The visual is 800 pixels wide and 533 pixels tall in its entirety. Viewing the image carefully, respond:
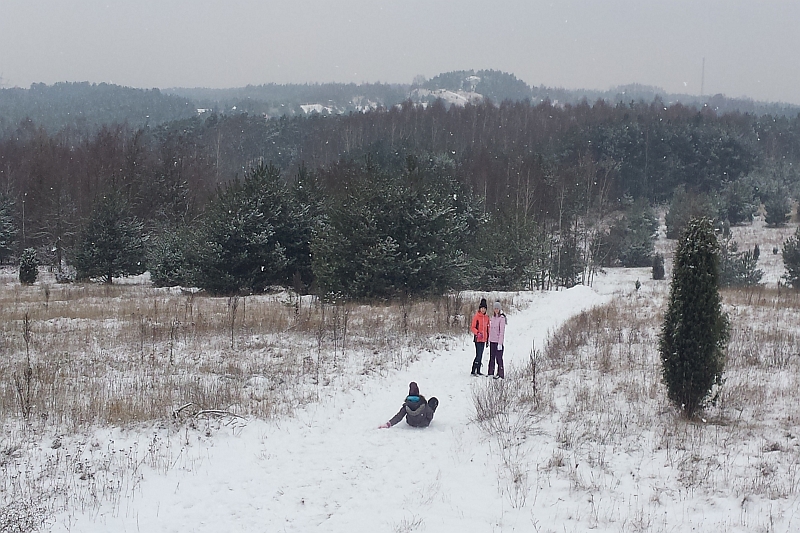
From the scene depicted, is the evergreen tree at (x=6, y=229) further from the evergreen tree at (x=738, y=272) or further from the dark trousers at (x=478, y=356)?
the evergreen tree at (x=738, y=272)

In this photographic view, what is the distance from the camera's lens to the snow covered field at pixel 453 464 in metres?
5.85

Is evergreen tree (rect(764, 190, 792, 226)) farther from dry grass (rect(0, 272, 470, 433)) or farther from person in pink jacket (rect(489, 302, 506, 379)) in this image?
person in pink jacket (rect(489, 302, 506, 379))

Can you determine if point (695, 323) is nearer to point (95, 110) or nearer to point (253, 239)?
point (253, 239)

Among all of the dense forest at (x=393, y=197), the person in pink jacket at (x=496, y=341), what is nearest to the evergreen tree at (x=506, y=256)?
the dense forest at (x=393, y=197)

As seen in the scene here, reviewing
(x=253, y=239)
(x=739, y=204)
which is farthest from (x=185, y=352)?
(x=739, y=204)

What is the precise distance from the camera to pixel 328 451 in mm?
7781

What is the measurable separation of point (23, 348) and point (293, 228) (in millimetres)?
14894

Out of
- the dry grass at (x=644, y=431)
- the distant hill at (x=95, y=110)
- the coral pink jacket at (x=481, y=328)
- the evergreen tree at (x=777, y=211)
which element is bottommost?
the dry grass at (x=644, y=431)

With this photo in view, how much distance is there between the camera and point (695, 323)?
8.12 metres

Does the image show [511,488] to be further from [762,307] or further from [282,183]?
[282,183]

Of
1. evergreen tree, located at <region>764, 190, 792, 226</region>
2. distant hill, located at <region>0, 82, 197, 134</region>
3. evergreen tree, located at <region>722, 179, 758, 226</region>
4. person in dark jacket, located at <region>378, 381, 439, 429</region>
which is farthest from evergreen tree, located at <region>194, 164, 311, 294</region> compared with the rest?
distant hill, located at <region>0, 82, 197, 134</region>

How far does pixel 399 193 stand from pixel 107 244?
1961 centimetres

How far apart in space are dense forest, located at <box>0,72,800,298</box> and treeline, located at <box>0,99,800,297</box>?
0.12m

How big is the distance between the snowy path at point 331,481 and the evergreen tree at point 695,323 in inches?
113
